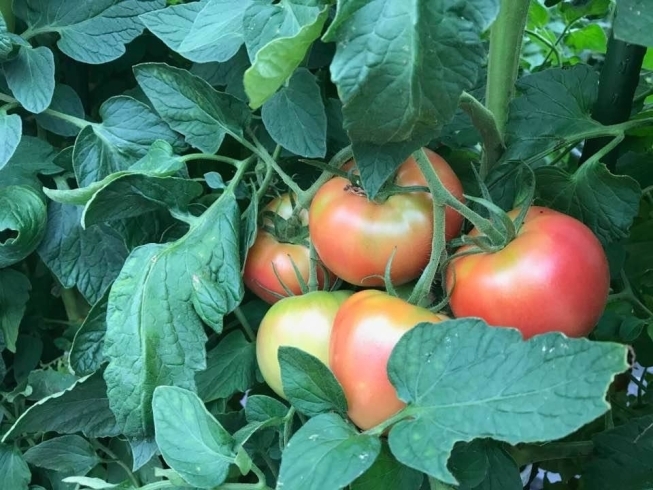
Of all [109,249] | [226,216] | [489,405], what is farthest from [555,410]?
[109,249]

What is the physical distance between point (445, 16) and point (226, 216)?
0.23 m

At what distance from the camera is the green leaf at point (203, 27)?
16.6 inches

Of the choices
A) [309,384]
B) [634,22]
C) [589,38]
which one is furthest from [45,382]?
[589,38]

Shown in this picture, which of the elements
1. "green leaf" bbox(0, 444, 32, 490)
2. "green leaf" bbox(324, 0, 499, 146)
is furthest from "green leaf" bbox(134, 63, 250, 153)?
"green leaf" bbox(0, 444, 32, 490)

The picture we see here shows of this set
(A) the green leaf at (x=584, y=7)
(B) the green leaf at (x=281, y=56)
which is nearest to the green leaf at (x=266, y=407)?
(B) the green leaf at (x=281, y=56)

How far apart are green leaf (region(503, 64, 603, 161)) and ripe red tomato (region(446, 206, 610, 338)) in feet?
0.32

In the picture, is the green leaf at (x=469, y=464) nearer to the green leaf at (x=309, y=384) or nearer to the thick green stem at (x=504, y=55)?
the green leaf at (x=309, y=384)

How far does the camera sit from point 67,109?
1.86 feet

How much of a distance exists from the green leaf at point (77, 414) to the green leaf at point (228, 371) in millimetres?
83

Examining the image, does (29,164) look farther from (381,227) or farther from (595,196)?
(595,196)

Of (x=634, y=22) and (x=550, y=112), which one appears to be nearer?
(x=634, y=22)

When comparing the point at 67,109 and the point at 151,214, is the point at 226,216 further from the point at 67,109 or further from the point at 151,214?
the point at 67,109

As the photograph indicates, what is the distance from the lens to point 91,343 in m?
0.48

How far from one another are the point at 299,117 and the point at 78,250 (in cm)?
23
